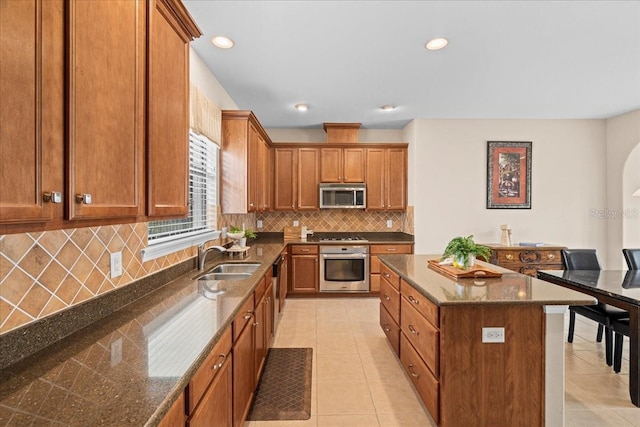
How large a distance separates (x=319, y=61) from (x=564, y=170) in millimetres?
4231

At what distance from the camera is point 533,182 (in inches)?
185

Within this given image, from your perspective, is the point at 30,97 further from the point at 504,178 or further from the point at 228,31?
the point at 504,178

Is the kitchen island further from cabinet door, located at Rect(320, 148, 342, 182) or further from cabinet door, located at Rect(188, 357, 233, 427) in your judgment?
cabinet door, located at Rect(320, 148, 342, 182)

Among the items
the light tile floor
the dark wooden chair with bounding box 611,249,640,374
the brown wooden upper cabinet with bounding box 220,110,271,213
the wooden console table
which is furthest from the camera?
the wooden console table

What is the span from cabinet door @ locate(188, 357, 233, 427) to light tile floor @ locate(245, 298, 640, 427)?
0.69 metres

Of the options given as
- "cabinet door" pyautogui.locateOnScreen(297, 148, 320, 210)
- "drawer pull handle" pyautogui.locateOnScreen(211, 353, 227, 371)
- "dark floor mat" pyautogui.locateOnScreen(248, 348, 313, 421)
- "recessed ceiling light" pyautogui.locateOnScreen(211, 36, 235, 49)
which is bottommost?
"dark floor mat" pyautogui.locateOnScreen(248, 348, 313, 421)

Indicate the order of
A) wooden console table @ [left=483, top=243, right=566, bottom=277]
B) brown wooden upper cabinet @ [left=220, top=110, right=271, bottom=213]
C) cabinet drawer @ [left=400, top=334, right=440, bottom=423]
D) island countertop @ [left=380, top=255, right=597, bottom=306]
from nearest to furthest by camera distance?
1. island countertop @ [left=380, top=255, right=597, bottom=306]
2. cabinet drawer @ [left=400, top=334, right=440, bottom=423]
3. brown wooden upper cabinet @ [left=220, top=110, right=271, bottom=213]
4. wooden console table @ [left=483, top=243, right=566, bottom=277]

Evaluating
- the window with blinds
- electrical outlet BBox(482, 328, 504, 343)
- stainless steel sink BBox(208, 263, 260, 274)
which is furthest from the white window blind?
electrical outlet BBox(482, 328, 504, 343)

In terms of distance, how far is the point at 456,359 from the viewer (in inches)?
68.0

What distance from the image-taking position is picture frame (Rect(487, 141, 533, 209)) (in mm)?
4648

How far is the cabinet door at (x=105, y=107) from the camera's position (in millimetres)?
851

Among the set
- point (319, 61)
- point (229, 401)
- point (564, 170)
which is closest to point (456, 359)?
Result: point (229, 401)

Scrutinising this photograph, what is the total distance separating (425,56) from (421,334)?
93.3 inches

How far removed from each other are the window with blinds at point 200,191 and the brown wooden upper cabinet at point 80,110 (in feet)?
4.50
